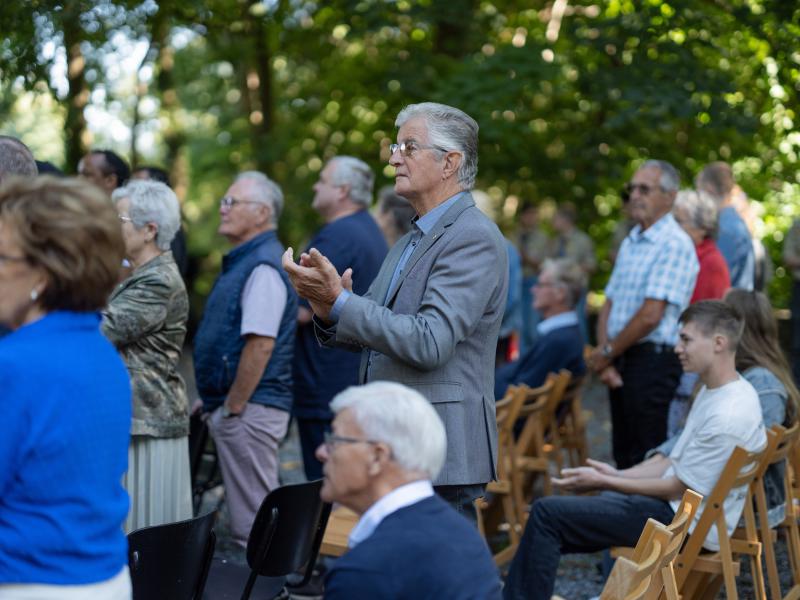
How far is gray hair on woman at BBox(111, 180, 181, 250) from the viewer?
167 inches

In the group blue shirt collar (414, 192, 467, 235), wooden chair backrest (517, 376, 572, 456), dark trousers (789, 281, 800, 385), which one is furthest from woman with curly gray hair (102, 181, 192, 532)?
dark trousers (789, 281, 800, 385)

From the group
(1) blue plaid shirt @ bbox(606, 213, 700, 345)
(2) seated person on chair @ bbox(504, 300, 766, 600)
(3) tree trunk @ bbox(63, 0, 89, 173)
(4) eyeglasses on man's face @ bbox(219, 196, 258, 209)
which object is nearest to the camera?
(2) seated person on chair @ bbox(504, 300, 766, 600)

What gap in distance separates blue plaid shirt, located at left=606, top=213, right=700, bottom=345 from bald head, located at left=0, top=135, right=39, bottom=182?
10.8 feet

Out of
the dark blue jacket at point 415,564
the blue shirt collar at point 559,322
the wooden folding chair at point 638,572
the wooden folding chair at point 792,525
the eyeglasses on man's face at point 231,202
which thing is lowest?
the wooden folding chair at point 792,525

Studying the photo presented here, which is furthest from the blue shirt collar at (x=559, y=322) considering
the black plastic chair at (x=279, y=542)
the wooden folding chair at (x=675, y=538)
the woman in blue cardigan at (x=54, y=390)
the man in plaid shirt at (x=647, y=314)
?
the woman in blue cardigan at (x=54, y=390)

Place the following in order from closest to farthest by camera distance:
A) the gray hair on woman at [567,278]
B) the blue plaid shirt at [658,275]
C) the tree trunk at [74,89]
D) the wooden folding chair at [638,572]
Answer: the wooden folding chair at [638,572] < the blue plaid shirt at [658,275] < the tree trunk at [74,89] < the gray hair on woman at [567,278]

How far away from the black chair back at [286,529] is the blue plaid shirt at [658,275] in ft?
7.92

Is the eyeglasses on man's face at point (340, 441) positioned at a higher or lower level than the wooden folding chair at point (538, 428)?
higher

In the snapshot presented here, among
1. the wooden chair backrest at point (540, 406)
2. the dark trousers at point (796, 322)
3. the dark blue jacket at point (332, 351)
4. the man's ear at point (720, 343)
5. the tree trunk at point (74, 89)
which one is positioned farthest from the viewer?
the dark trousers at point (796, 322)

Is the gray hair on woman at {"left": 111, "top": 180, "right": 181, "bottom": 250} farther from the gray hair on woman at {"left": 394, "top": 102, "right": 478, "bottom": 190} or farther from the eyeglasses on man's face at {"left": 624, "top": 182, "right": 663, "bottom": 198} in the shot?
the eyeglasses on man's face at {"left": 624, "top": 182, "right": 663, "bottom": 198}

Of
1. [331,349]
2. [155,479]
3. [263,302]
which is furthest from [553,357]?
[155,479]

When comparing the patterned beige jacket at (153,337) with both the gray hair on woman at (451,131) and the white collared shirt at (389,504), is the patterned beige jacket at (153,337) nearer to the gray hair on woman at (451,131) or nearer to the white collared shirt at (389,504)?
the gray hair on woman at (451,131)

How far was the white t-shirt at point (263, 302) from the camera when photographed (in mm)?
4867

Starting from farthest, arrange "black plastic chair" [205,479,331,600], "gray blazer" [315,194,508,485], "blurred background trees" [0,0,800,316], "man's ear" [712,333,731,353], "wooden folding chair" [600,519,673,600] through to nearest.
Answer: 1. "blurred background trees" [0,0,800,316]
2. "man's ear" [712,333,731,353]
3. "black plastic chair" [205,479,331,600]
4. "gray blazer" [315,194,508,485]
5. "wooden folding chair" [600,519,673,600]
